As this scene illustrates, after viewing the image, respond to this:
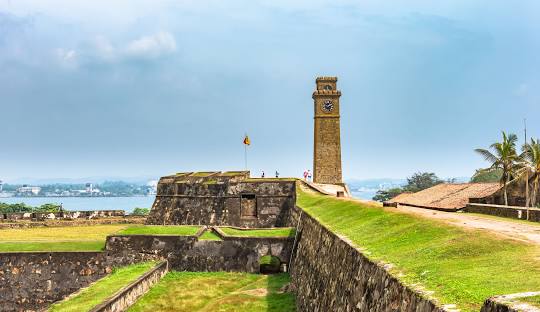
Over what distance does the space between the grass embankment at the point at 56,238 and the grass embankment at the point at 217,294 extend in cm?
501

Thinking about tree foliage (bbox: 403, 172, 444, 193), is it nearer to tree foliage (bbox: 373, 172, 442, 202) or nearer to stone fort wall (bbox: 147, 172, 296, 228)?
tree foliage (bbox: 373, 172, 442, 202)

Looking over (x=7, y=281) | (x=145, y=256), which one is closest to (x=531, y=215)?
(x=145, y=256)

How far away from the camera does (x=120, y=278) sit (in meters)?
20.7

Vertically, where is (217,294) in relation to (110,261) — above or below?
below

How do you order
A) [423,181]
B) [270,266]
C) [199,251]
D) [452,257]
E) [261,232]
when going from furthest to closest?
[423,181] < [261,232] < [270,266] < [199,251] < [452,257]

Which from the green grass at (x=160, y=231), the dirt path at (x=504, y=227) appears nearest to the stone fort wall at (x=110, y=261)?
the green grass at (x=160, y=231)

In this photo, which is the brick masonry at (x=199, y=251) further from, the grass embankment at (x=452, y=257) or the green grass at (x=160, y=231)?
the grass embankment at (x=452, y=257)

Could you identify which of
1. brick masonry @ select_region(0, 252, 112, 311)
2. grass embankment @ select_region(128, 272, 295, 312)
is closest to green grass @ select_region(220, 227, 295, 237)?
grass embankment @ select_region(128, 272, 295, 312)

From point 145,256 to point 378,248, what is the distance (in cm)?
1681

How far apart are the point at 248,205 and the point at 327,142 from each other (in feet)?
59.7

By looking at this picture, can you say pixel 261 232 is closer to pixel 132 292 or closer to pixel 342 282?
pixel 132 292

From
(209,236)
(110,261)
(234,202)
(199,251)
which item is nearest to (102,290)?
(110,261)

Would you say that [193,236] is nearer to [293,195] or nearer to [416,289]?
[293,195]

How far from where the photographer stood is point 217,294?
805 inches
